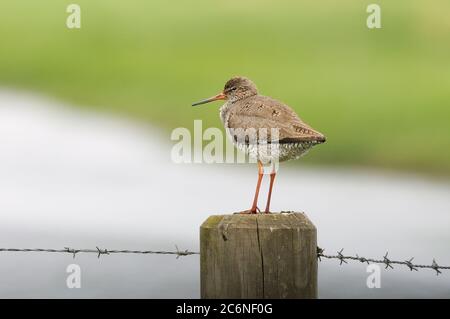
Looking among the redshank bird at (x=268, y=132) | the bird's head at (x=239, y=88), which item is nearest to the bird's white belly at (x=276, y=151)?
the redshank bird at (x=268, y=132)

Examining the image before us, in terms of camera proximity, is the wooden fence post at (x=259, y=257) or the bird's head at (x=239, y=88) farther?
the bird's head at (x=239, y=88)

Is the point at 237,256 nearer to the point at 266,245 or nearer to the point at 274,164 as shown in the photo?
the point at 266,245

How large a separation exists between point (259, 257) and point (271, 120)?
8.20ft

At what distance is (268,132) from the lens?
616cm

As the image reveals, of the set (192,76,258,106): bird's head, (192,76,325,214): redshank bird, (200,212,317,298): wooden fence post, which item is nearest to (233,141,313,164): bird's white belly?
(192,76,325,214): redshank bird

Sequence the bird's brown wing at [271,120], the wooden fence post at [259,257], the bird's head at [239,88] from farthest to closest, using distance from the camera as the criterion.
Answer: the bird's head at [239,88] → the bird's brown wing at [271,120] → the wooden fence post at [259,257]

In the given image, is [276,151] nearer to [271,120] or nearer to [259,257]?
[271,120]

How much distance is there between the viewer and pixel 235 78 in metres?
7.81

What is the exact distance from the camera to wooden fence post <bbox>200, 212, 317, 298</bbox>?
13.4ft

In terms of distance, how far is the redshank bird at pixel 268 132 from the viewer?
6.00m

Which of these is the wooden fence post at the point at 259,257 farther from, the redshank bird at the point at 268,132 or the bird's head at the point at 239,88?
the bird's head at the point at 239,88

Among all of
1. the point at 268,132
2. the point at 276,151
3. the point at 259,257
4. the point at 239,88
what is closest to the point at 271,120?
the point at 268,132

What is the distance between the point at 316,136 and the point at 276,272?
6.96 feet
